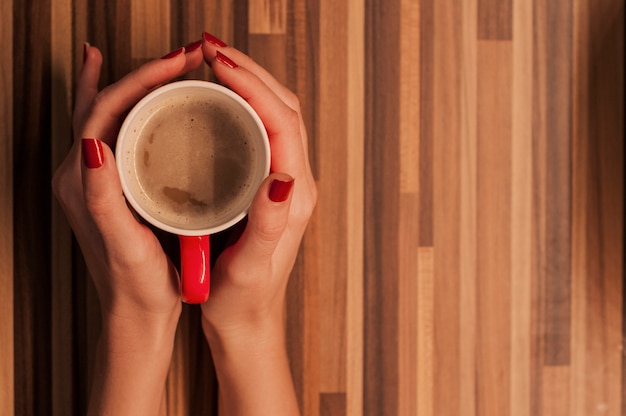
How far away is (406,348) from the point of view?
0.76m

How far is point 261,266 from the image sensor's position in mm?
607

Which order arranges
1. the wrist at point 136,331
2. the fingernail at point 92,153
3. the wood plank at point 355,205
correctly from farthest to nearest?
the wood plank at point 355,205 → the wrist at point 136,331 → the fingernail at point 92,153

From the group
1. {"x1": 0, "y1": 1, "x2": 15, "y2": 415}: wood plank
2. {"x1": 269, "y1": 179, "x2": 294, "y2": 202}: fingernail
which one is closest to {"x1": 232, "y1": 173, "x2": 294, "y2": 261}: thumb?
{"x1": 269, "y1": 179, "x2": 294, "y2": 202}: fingernail

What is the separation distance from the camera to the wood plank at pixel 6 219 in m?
0.72

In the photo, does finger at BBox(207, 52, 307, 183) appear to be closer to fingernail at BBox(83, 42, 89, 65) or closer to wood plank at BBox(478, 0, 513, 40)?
fingernail at BBox(83, 42, 89, 65)

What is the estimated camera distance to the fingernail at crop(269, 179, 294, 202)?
0.53 meters

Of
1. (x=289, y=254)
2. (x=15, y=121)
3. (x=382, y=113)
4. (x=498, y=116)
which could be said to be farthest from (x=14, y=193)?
(x=498, y=116)

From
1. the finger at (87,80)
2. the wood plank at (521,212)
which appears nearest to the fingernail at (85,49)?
the finger at (87,80)

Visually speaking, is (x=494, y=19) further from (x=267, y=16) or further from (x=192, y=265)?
(x=192, y=265)

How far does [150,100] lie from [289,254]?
0.69 ft

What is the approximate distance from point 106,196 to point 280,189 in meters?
0.14

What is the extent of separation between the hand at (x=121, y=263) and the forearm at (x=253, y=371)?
0.06 m

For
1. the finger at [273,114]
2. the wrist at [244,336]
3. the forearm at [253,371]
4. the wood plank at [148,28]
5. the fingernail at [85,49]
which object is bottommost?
the forearm at [253,371]

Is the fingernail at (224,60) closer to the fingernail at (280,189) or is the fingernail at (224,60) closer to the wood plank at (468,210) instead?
the fingernail at (280,189)
